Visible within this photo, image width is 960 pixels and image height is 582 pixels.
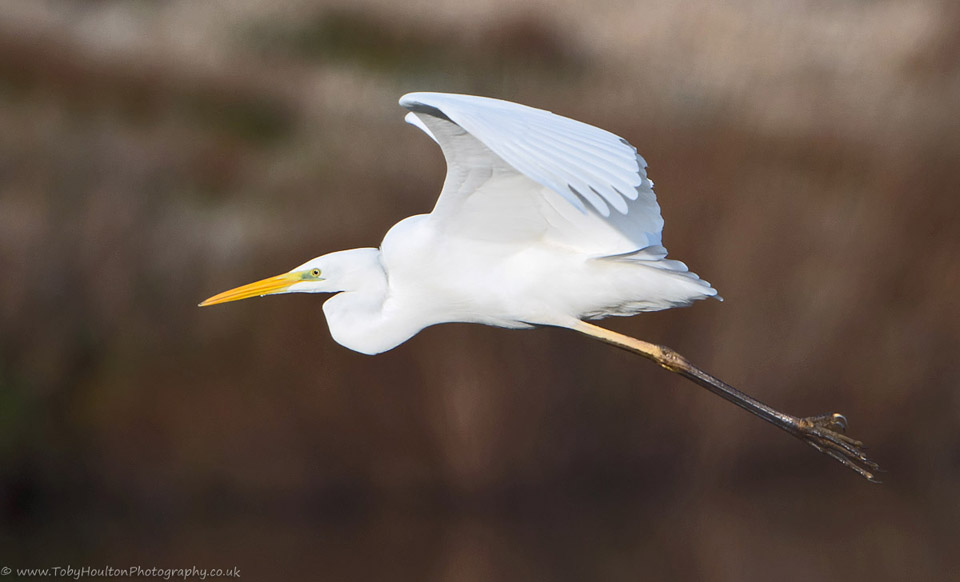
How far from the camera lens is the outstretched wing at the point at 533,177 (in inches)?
92.1

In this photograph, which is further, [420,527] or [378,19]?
[378,19]

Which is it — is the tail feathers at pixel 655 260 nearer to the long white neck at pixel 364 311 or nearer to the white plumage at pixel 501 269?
the white plumage at pixel 501 269

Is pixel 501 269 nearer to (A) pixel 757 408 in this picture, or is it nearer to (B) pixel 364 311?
(B) pixel 364 311

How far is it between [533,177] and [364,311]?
3.60 feet

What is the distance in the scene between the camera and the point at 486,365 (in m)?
6.06

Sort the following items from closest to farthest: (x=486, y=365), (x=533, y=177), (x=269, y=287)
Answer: (x=533, y=177), (x=269, y=287), (x=486, y=365)

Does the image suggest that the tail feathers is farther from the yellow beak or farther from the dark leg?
the yellow beak

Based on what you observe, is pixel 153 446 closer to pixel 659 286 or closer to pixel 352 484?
pixel 352 484

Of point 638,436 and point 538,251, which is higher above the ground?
point 538,251

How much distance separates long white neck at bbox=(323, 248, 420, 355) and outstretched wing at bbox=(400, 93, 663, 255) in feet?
0.91

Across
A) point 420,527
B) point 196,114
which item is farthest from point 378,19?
point 420,527

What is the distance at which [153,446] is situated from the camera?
6.09 m

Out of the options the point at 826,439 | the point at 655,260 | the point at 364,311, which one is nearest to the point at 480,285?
the point at 364,311

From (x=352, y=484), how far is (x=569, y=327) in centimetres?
313
